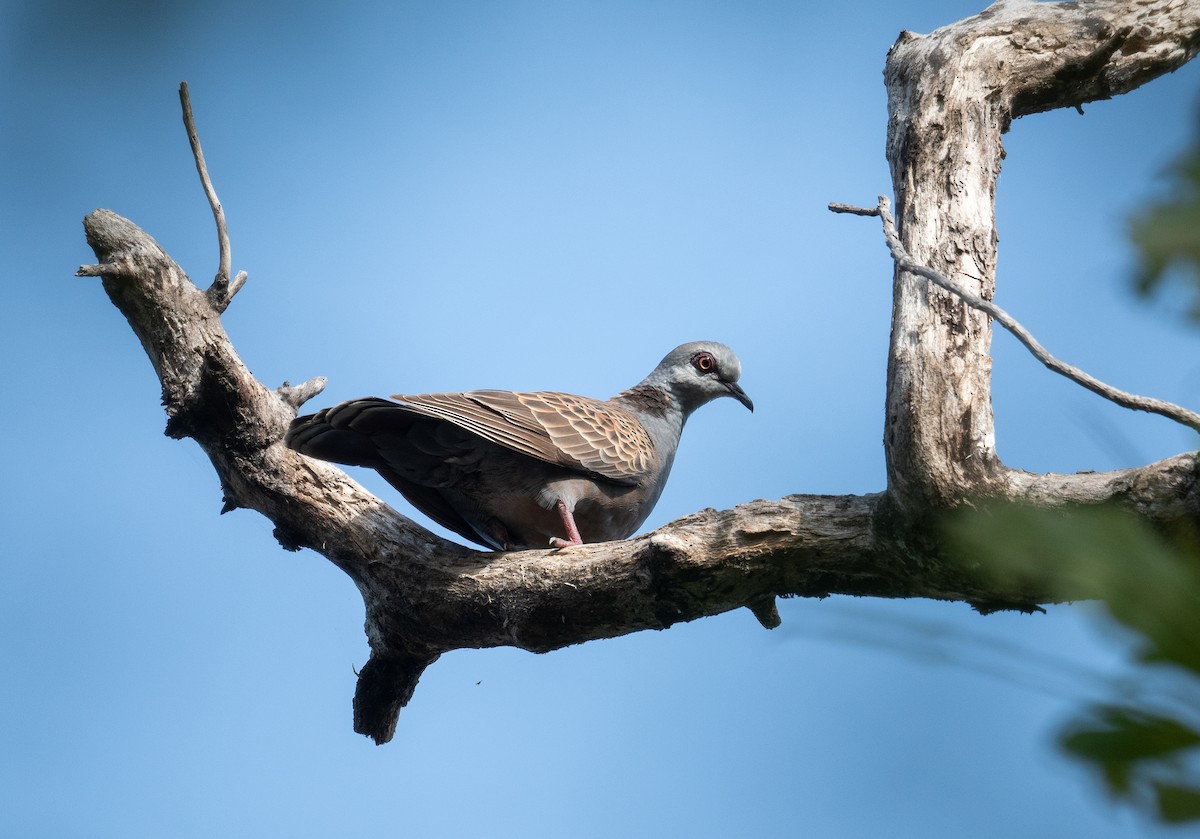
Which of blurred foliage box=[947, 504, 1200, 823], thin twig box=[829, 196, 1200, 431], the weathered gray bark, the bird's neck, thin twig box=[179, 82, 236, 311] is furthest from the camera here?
the bird's neck

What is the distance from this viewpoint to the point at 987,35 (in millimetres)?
4402

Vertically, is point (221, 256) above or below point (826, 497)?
above

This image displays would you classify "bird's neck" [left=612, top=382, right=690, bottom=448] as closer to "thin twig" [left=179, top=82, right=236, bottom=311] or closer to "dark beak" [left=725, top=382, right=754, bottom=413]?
"dark beak" [left=725, top=382, right=754, bottom=413]

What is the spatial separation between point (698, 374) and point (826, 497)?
3.20 metres

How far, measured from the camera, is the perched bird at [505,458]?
5102mm

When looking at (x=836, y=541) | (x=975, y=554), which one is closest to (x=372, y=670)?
(x=836, y=541)

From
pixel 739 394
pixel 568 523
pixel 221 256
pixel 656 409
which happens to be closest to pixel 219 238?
pixel 221 256

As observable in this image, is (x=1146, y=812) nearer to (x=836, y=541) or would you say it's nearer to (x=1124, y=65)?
(x=836, y=541)

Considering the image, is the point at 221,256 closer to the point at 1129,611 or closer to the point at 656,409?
the point at 656,409

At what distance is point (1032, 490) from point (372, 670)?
3327 millimetres

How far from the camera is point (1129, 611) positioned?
1.70ft

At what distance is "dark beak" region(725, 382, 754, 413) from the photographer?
7305 millimetres

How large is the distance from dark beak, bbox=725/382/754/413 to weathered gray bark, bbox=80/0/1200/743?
2.81 metres

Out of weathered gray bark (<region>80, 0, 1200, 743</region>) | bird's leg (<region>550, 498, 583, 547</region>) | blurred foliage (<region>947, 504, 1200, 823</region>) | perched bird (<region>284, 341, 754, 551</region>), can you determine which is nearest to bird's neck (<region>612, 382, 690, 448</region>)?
perched bird (<region>284, 341, 754, 551</region>)
